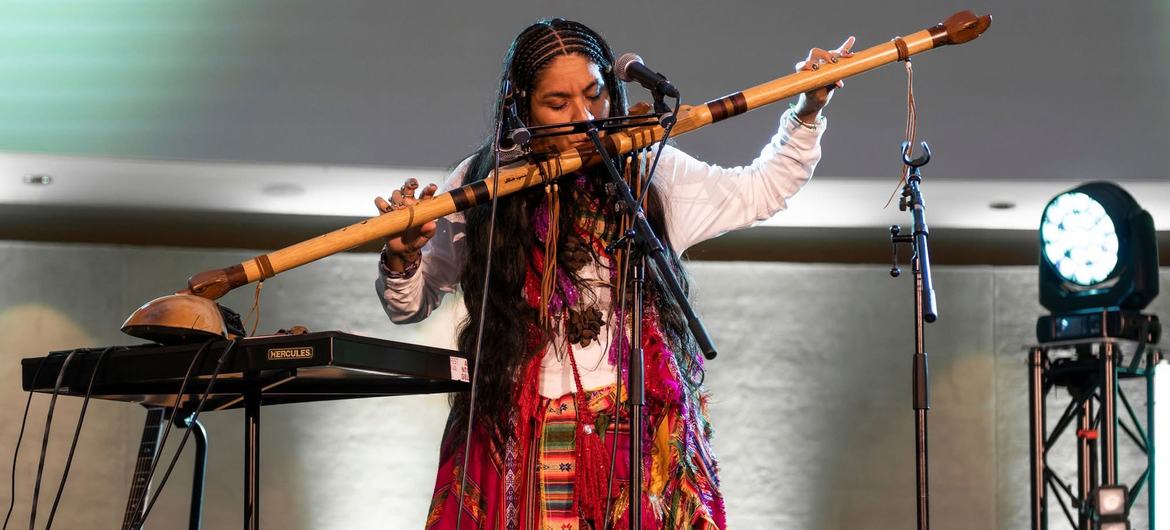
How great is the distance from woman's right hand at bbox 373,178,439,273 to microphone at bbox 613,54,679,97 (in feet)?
1.24

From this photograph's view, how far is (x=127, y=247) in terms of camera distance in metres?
6.84

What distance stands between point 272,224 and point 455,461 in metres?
4.58

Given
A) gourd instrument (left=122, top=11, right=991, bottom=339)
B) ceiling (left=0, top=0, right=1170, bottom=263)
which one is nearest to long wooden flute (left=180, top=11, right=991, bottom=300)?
gourd instrument (left=122, top=11, right=991, bottom=339)

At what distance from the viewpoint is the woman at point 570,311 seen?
2061 millimetres

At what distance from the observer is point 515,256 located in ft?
7.34

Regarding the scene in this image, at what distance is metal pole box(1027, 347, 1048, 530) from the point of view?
4.14 metres

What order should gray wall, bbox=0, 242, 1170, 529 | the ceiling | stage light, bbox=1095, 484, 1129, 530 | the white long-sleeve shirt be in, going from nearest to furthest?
the white long-sleeve shirt, stage light, bbox=1095, 484, 1129, 530, the ceiling, gray wall, bbox=0, 242, 1170, 529

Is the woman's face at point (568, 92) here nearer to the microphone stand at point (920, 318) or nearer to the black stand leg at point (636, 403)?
the black stand leg at point (636, 403)

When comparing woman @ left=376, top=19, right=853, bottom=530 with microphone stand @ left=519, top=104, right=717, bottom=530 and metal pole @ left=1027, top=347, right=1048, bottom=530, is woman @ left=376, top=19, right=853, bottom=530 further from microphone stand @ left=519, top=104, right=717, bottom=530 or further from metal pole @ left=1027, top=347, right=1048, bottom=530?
metal pole @ left=1027, top=347, right=1048, bottom=530

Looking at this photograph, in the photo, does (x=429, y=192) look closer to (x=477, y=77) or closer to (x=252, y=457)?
(x=252, y=457)

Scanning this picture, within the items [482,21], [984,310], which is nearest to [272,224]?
[482,21]

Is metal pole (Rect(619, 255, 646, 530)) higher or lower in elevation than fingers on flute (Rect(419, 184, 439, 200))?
lower

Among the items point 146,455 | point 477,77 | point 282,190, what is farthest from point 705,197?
point 282,190

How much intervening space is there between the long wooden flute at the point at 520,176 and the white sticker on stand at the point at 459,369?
33 centimetres
